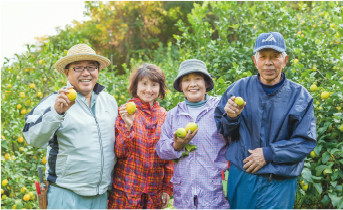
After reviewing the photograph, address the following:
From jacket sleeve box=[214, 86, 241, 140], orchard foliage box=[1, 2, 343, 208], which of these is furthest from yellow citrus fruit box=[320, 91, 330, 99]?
jacket sleeve box=[214, 86, 241, 140]

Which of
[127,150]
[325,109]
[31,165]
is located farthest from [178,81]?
[31,165]

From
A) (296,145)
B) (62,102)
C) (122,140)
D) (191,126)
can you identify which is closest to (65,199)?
(122,140)

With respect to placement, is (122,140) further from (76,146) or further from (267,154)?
(267,154)

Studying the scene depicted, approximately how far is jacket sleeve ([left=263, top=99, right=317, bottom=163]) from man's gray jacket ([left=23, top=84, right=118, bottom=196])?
1143mm

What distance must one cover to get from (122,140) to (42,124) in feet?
1.82

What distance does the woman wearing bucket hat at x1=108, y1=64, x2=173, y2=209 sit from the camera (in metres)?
2.22

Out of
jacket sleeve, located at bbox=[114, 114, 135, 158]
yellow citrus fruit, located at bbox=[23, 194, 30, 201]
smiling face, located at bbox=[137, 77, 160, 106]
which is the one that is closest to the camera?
jacket sleeve, located at bbox=[114, 114, 135, 158]

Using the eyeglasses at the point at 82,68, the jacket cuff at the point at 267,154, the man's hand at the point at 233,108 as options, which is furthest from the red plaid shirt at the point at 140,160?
the jacket cuff at the point at 267,154

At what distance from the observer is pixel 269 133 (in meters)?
1.93

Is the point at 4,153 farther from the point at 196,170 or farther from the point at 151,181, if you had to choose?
the point at 196,170

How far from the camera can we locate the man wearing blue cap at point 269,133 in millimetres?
1858

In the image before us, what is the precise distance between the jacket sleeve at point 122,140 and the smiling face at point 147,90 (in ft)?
0.93

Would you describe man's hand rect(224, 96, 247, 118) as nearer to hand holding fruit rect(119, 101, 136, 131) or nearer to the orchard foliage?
hand holding fruit rect(119, 101, 136, 131)

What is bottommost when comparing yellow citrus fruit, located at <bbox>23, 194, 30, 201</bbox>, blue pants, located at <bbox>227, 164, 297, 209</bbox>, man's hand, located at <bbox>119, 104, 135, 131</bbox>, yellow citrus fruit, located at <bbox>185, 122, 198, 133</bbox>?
yellow citrus fruit, located at <bbox>23, 194, 30, 201</bbox>
